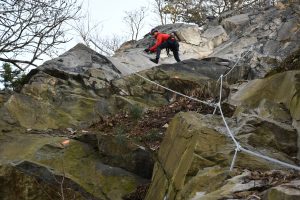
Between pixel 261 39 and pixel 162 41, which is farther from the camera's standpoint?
pixel 261 39

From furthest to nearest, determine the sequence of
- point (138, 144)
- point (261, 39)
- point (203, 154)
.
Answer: point (261, 39)
point (138, 144)
point (203, 154)

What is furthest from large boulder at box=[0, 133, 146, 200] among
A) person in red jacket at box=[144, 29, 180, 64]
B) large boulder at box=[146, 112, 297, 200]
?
person in red jacket at box=[144, 29, 180, 64]

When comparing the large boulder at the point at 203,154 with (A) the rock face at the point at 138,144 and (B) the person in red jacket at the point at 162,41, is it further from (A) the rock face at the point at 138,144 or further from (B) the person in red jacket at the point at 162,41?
(B) the person in red jacket at the point at 162,41

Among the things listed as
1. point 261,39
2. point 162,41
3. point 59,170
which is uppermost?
point 162,41

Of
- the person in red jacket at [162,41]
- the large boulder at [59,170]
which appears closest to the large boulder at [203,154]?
the large boulder at [59,170]

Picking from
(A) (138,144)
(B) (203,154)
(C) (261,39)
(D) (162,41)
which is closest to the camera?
(B) (203,154)

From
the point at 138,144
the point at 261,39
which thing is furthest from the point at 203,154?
the point at 261,39

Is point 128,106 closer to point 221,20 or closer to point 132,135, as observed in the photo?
point 132,135

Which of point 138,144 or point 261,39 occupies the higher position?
point 261,39

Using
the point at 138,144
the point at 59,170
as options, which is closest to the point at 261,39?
the point at 138,144

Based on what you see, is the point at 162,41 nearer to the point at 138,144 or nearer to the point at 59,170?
the point at 138,144

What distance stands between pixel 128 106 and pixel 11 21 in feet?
11.0

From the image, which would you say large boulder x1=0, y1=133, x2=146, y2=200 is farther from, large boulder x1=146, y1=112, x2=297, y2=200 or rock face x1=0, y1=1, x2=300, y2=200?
large boulder x1=146, y1=112, x2=297, y2=200

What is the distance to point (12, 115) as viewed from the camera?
394 inches
